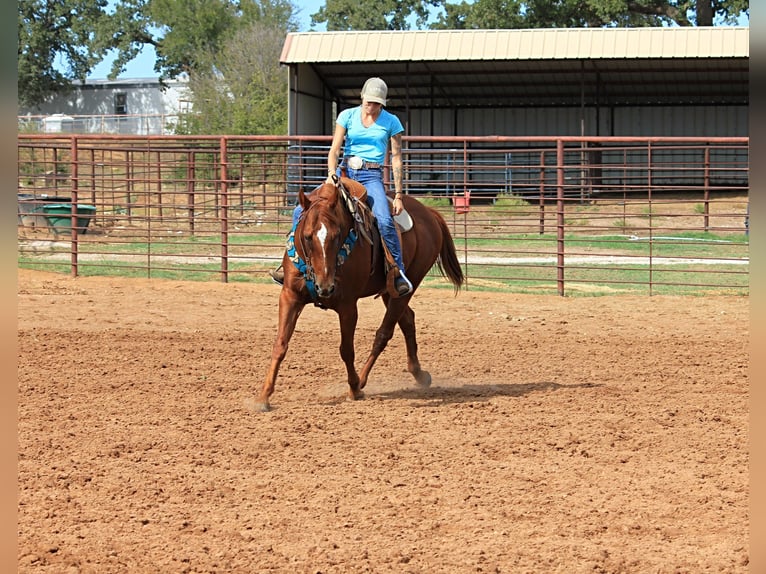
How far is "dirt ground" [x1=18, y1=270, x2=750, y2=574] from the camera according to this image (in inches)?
159

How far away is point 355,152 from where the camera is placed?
735cm

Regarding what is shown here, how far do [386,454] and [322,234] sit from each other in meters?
1.61

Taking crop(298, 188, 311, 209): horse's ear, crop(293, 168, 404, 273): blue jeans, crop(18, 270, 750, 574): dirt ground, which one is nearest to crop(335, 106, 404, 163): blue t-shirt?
crop(293, 168, 404, 273): blue jeans

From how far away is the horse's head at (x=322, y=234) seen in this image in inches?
254

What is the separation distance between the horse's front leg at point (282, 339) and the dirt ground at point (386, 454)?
0.50 ft

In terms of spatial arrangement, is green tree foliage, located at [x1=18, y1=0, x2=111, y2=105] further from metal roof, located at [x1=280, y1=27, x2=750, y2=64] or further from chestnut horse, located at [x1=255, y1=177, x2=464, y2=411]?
chestnut horse, located at [x1=255, y1=177, x2=464, y2=411]

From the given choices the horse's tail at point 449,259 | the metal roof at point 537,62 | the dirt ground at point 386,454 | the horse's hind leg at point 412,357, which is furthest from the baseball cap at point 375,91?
the metal roof at point 537,62

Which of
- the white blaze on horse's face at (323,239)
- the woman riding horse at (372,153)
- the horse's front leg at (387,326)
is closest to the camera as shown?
the white blaze on horse's face at (323,239)

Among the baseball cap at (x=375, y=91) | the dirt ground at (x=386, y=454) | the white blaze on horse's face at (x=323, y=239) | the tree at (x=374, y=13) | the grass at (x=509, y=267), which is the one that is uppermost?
the tree at (x=374, y=13)

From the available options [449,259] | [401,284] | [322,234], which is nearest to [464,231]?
[449,259]

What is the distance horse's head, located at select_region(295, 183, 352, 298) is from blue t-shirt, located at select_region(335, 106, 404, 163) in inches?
26.8

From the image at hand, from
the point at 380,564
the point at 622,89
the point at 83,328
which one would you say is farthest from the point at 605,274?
the point at 622,89

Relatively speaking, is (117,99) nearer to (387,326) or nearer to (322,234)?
(387,326)

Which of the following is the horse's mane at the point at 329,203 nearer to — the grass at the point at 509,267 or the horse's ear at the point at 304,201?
the horse's ear at the point at 304,201
